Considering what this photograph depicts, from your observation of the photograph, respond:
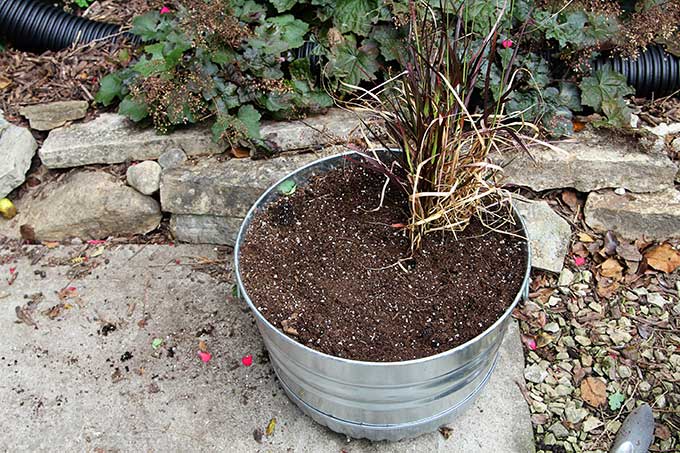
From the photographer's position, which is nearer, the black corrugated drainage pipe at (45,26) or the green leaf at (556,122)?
the green leaf at (556,122)

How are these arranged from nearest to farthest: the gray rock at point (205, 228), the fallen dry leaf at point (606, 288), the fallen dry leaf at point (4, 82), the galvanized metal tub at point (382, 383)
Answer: the galvanized metal tub at point (382, 383) → the fallen dry leaf at point (606, 288) → the gray rock at point (205, 228) → the fallen dry leaf at point (4, 82)

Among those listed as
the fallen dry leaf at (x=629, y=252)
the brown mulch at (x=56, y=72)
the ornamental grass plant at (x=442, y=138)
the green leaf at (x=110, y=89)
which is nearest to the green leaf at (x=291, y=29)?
the brown mulch at (x=56, y=72)

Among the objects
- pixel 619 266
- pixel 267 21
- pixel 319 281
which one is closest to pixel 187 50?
pixel 267 21

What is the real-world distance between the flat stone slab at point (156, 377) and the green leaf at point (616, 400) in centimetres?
26

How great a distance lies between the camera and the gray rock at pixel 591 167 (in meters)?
2.22

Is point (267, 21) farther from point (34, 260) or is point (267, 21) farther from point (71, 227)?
point (34, 260)

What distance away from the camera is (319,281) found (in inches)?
67.4

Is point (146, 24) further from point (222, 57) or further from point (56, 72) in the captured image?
point (56, 72)

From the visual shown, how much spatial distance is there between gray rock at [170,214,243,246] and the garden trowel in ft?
4.80

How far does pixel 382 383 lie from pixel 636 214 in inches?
50.6

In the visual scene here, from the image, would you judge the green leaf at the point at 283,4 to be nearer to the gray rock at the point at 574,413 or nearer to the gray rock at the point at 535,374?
the gray rock at the point at 535,374

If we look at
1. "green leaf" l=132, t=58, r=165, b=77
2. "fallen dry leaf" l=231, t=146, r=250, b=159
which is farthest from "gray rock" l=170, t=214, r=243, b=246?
"green leaf" l=132, t=58, r=165, b=77

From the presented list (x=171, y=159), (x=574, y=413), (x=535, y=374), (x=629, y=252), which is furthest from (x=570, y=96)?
(x=171, y=159)

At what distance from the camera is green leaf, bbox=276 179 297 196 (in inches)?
74.6
